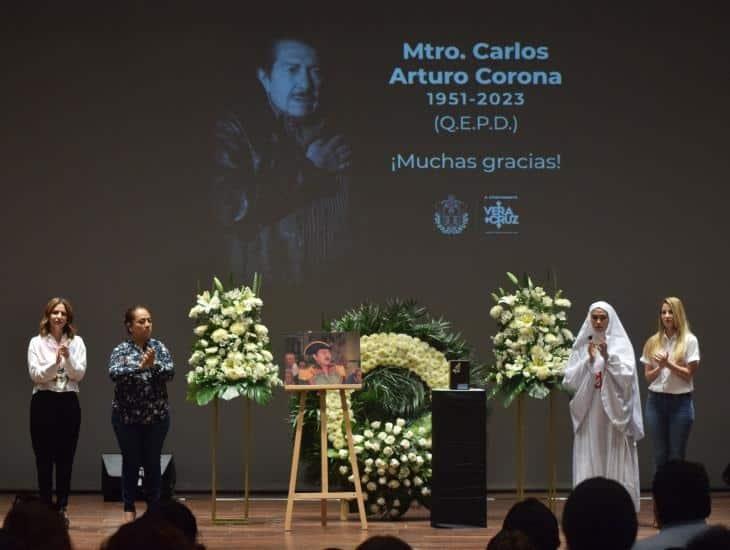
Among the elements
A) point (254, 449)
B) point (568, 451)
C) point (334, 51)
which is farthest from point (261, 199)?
point (568, 451)

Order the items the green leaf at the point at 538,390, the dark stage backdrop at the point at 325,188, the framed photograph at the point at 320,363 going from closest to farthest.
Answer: the framed photograph at the point at 320,363 < the green leaf at the point at 538,390 < the dark stage backdrop at the point at 325,188

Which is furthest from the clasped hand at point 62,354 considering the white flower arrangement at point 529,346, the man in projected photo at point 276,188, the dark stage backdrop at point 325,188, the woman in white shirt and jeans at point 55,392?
the white flower arrangement at point 529,346

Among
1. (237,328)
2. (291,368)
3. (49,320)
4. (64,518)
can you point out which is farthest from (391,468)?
(64,518)

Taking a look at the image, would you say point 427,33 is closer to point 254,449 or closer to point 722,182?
point 722,182

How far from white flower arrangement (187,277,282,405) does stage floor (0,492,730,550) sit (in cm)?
88

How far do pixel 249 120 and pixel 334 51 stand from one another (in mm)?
862

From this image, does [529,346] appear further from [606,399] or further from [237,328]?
[237,328]

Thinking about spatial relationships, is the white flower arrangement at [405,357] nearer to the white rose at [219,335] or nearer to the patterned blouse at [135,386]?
the white rose at [219,335]

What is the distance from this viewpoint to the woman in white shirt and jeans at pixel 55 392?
834cm

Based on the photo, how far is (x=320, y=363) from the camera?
27.8 feet

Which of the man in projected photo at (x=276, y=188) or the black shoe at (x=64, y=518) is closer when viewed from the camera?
the black shoe at (x=64, y=518)

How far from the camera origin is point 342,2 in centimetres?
1055

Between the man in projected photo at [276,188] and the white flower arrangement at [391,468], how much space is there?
2024mm

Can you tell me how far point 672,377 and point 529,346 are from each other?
970 millimetres
